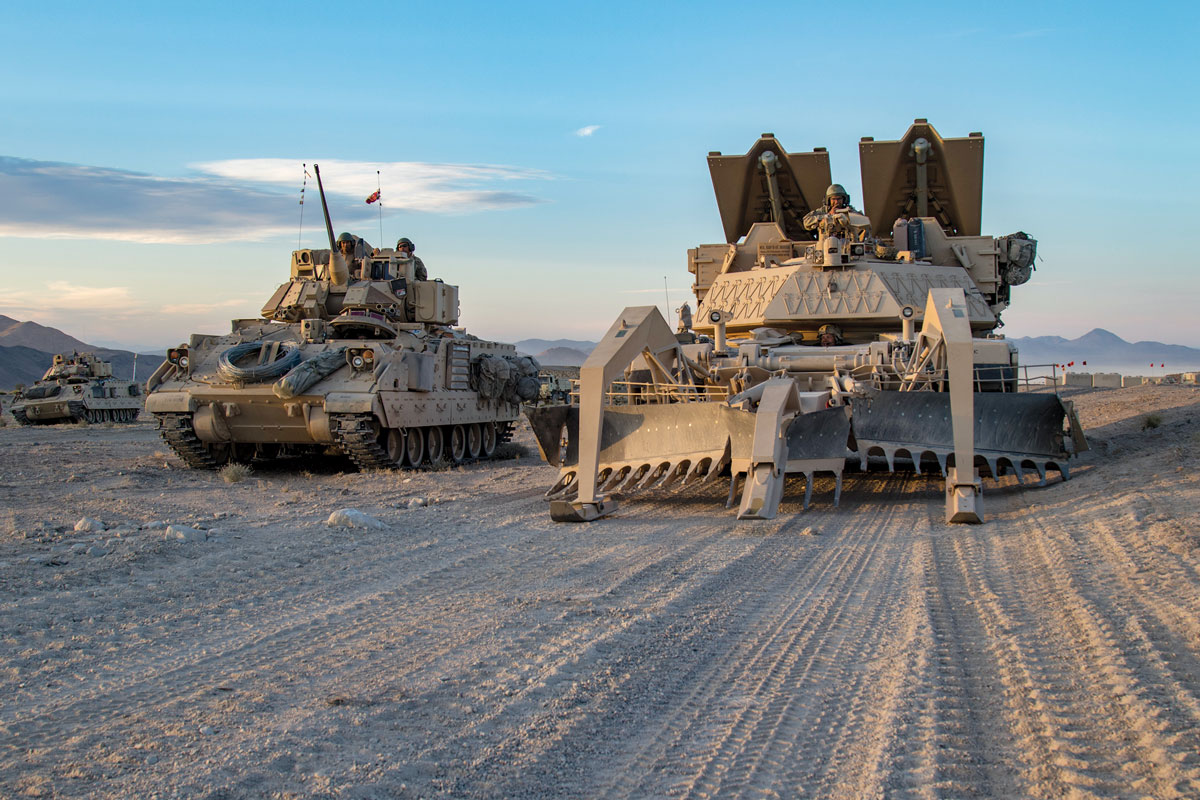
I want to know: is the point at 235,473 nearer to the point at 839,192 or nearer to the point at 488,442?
the point at 488,442

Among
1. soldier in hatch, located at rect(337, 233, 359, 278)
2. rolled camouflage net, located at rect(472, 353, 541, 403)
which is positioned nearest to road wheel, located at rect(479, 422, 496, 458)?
rolled camouflage net, located at rect(472, 353, 541, 403)

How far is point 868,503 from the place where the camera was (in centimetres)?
940

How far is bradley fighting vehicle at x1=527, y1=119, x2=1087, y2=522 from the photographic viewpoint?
852cm

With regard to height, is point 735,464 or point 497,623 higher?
point 735,464

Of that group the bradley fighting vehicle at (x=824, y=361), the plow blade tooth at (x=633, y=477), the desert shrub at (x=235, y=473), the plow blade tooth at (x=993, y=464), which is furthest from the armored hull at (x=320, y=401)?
the plow blade tooth at (x=993, y=464)

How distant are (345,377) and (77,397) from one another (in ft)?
61.9

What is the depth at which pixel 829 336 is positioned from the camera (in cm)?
1218

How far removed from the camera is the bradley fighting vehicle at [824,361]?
852 centimetres

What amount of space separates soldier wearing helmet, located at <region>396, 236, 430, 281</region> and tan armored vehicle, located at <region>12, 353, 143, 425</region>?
53.5ft

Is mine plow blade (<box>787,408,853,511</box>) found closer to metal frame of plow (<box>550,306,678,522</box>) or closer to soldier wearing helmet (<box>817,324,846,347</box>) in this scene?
metal frame of plow (<box>550,306,678,522</box>)

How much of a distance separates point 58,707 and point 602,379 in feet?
17.0

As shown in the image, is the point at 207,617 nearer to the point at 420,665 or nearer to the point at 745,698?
the point at 420,665

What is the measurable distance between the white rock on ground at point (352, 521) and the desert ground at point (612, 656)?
0.40 ft

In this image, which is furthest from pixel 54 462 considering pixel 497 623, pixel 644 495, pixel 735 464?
pixel 497 623
